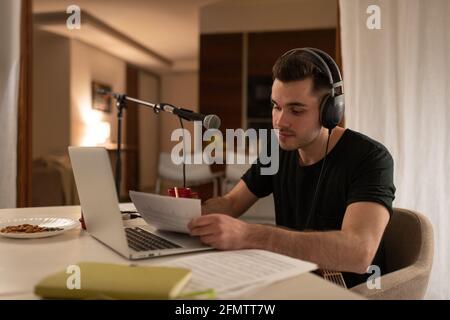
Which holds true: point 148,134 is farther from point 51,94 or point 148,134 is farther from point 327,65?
point 327,65

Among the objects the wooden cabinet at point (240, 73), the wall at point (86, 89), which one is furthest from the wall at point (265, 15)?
the wall at point (86, 89)

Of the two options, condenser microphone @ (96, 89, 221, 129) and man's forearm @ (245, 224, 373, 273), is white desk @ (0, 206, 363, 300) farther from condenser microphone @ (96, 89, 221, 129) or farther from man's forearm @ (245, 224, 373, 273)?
condenser microphone @ (96, 89, 221, 129)

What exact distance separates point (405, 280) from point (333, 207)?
0.32 meters

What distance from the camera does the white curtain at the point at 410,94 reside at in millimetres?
2262

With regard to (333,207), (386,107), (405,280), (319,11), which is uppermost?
(319,11)

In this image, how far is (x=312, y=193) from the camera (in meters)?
1.31

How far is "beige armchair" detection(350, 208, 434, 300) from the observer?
36.3 inches

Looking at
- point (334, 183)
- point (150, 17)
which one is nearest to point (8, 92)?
point (334, 183)

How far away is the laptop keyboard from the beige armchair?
41 cm

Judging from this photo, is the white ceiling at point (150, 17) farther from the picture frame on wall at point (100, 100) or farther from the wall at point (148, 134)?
the wall at point (148, 134)

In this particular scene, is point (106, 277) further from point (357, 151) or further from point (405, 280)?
point (357, 151)
